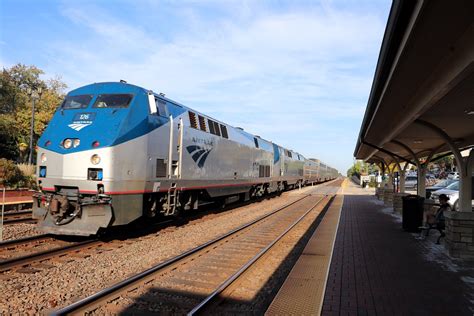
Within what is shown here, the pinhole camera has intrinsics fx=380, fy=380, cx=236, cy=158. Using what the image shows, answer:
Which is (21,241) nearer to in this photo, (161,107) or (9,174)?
(161,107)

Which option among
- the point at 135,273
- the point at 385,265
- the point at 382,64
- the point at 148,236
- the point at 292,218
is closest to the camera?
the point at 382,64

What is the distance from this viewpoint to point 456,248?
7902mm

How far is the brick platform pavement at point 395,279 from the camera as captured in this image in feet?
16.8

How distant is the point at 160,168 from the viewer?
1021 centimetres

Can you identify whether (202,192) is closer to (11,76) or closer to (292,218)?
(292,218)

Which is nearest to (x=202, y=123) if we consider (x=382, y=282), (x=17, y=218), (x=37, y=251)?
(x=17, y=218)

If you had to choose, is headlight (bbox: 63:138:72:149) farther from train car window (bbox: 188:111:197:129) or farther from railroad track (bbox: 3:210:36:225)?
train car window (bbox: 188:111:197:129)

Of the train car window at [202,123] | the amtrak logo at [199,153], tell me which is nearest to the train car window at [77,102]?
the amtrak logo at [199,153]

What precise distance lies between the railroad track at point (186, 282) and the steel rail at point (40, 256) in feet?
7.66

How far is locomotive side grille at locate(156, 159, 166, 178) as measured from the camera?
10055mm

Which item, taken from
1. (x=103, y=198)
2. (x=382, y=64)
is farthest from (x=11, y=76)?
(x=382, y=64)

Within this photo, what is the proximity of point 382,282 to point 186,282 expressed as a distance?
10.7 feet

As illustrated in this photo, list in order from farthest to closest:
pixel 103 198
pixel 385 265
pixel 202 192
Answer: pixel 202 192
pixel 103 198
pixel 385 265

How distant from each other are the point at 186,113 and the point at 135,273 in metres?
6.34
